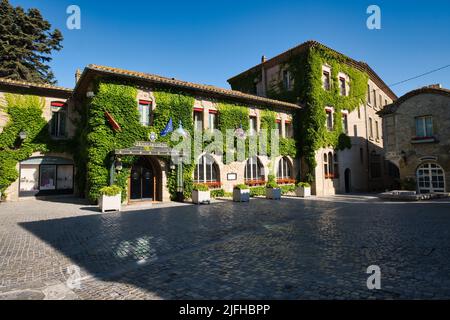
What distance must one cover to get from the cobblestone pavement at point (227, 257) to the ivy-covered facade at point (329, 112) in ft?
41.5

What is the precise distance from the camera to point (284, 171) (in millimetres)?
22188

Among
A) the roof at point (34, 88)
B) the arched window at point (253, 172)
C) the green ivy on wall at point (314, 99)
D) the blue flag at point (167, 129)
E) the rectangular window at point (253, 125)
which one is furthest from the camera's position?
the green ivy on wall at point (314, 99)

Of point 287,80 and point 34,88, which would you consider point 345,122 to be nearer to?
point 287,80

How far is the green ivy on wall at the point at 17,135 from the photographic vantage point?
637 inches

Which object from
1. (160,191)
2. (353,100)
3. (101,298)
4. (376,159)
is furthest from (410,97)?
(101,298)

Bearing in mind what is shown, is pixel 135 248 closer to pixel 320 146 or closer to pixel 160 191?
pixel 160 191

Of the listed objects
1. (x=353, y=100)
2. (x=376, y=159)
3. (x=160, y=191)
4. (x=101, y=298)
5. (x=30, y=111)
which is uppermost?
(x=353, y=100)

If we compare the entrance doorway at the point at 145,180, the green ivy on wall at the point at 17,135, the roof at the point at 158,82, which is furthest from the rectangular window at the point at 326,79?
the green ivy on wall at the point at 17,135

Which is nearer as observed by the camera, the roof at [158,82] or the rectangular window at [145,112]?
the roof at [158,82]

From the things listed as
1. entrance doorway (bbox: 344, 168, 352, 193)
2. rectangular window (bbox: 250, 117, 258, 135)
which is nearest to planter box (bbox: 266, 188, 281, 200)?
rectangular window (bbox: 250, 117, 258, 135)

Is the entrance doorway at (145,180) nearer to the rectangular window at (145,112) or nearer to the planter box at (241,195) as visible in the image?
the rectangular window at (145,112)

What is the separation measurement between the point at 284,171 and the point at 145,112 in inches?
481
